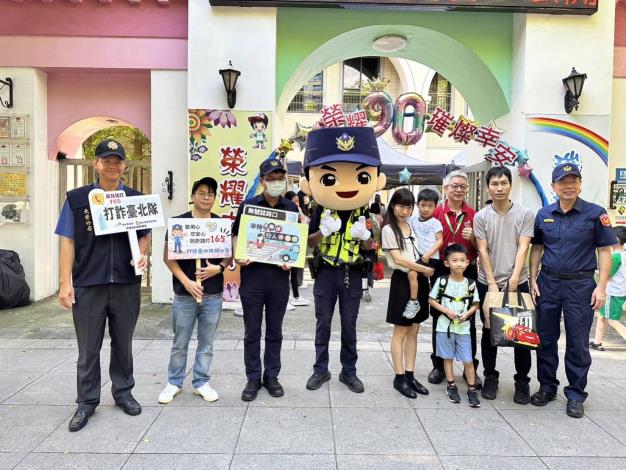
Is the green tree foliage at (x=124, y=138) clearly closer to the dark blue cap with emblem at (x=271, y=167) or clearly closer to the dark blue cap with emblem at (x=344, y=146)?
the dark blue cap with emblem at (x=271, y=167)

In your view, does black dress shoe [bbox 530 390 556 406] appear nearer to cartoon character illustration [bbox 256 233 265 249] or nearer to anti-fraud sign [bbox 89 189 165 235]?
cartoon character illustration [bbox 256 233 265 249]

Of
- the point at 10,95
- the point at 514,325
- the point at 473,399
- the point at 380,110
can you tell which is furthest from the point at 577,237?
the point at 10,95

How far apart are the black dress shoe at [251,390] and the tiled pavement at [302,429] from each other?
0.18 feet

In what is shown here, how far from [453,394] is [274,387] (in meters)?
1.55

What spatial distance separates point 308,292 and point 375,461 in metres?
5.86

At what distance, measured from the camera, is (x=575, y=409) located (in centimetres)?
385

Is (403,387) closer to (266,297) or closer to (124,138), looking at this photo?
(266,297)

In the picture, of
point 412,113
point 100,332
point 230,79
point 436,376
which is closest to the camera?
point 100,332

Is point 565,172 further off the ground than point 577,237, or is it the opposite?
point 565,172

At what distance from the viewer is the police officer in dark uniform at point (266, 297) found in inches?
159

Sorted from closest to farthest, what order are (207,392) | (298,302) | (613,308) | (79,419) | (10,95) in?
(79,419)
(207,392)
(613,308)
(10,95)
(298,302)

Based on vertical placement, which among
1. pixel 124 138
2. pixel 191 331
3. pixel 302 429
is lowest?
pixel 302 429

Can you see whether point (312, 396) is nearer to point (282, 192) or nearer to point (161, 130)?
point (282, 192)

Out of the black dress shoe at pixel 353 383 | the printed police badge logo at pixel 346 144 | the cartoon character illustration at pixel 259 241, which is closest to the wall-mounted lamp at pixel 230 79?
the printed police badge logo at pixel 346 144
